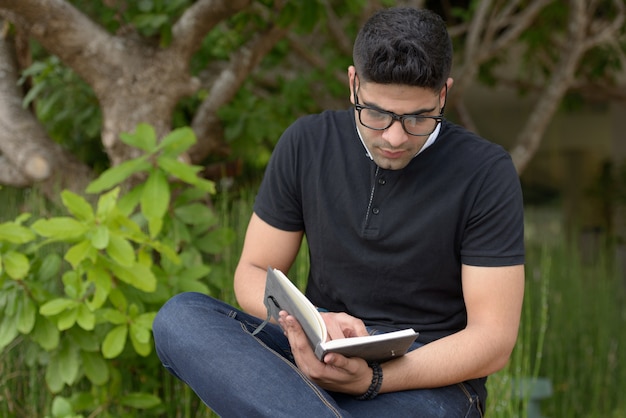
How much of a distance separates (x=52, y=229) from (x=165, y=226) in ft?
1.46

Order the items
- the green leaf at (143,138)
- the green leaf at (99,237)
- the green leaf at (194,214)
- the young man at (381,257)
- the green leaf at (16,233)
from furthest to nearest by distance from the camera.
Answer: the green leaf at (194,214), the green leaf at (143,138), the green leaf at (16,233), the green leaf at (99,237), the young man at (381,257)

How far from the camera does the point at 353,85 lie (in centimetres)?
173

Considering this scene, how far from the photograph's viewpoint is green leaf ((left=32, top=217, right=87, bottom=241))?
203 cm

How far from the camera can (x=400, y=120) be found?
164 cm

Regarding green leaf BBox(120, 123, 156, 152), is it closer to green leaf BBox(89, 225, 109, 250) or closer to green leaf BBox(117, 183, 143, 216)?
green leaf BBox(117, 183, 143, 216)

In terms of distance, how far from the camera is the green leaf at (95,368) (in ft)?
7.25

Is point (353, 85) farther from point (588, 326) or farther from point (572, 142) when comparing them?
point (572, 142)

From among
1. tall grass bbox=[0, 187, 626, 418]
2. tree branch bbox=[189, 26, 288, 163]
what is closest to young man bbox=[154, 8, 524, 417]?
tall grass bbox=[0, 187, 626, 418]

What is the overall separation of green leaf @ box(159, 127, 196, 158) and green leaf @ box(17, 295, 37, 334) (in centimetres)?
55

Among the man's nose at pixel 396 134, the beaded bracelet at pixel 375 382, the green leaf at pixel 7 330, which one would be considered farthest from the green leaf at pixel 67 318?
the man's nose at pixel 396 134

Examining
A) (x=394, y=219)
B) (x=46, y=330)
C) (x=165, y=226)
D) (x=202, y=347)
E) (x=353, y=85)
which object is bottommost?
(x=46, y=330)

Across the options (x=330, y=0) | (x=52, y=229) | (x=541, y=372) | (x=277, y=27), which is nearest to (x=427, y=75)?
(x=52, y=229)

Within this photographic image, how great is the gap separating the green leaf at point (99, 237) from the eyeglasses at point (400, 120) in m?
0.71

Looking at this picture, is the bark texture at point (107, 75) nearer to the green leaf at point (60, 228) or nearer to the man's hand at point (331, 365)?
the green leaf at point (60, 228)
